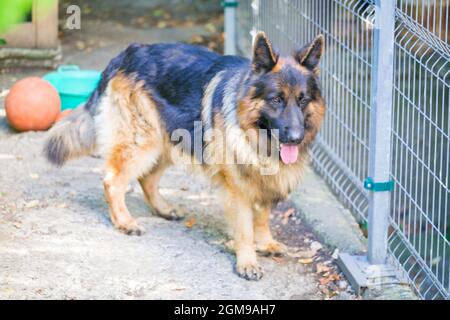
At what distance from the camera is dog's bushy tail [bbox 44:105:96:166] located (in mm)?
5047

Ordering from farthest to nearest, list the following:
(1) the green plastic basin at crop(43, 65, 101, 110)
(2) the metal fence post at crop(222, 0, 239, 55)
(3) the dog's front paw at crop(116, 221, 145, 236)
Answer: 1. (2) the metal fence post at crop(222, 0, 239, 55)
2. (1) the green plastic basin at crop(43, 65, 101, 110)
3. (3) the dog's front paw at crop(116, 221, 145, 236)

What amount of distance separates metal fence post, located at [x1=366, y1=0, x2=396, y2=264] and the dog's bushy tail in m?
1.94

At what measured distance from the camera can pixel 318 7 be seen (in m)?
5.81

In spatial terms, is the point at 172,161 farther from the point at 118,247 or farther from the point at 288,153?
the point at 288,153

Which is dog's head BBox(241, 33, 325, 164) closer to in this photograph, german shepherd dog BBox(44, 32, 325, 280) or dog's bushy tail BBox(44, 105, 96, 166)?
german shepherd dog BBox(44, 32, 325, 280)

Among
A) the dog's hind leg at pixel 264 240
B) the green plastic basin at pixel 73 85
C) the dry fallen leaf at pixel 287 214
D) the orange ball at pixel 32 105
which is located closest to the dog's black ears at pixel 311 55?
the dog's hind leg at pixel 264 240

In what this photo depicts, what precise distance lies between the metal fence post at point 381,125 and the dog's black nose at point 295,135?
1.29 ft

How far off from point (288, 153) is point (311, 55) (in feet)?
1.87

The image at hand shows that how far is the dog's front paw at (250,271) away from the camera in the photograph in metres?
4.41

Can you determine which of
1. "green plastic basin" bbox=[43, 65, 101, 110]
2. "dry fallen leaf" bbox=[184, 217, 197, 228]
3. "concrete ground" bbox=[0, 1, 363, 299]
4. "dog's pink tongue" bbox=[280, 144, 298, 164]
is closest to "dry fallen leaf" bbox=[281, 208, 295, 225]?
"concrete ground" bbox=[0, 1, 363, 299]

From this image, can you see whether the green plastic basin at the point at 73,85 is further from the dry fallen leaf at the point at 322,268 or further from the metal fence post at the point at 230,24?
the dry fallen leaf at the point at 322,268

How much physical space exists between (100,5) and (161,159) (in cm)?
559
